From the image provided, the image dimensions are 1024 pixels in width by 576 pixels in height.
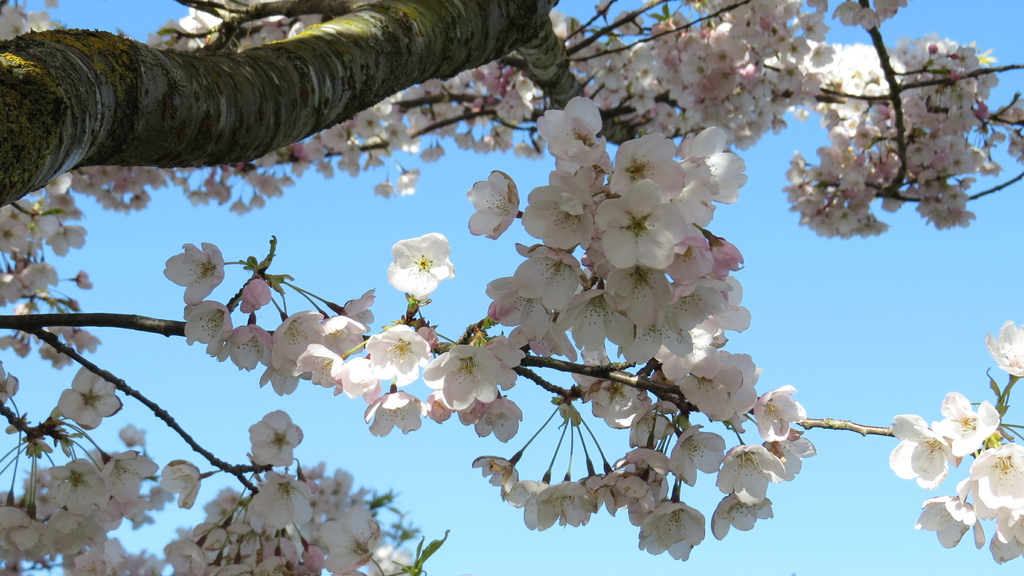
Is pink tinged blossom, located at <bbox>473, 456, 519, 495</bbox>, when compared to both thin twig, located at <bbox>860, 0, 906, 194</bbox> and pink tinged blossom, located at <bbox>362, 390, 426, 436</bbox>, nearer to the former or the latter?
pink tinged blossom, located at <bbox>362, 390, 426, 436</bbox>

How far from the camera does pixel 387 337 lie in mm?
1559

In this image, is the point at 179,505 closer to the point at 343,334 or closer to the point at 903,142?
the point at 343,334

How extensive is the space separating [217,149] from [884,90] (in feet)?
19.0

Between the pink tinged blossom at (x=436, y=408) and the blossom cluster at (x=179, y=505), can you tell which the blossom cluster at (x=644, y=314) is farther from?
the blossom cluster at (x=179, y=505)

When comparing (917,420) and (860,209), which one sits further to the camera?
(860,209)

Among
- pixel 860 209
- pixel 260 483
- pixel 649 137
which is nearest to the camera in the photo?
pixel 649 137

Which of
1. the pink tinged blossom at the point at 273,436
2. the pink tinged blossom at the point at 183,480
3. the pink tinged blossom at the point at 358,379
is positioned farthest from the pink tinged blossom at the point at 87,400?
the pink tinged blossom at the point at 358,379

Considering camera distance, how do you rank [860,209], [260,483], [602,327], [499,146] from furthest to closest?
[499,146] → [860,209] → [260,483] → [602,327]

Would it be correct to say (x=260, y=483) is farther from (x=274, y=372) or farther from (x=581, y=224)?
(x=581, y=224)

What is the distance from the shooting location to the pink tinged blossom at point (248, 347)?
5.70ft

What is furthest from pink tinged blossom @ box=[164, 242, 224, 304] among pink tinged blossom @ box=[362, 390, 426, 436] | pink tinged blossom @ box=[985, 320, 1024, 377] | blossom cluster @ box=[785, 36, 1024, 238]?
blossom cluster @ box=[785, 36, 1024, 238]

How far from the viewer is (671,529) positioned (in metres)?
1.76

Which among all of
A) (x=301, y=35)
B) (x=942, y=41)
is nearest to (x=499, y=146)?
(x=942, y=41)

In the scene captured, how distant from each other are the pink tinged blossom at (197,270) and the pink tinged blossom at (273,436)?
0.40 m
